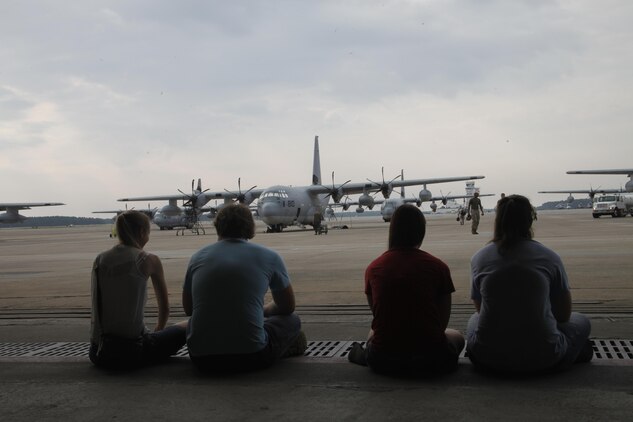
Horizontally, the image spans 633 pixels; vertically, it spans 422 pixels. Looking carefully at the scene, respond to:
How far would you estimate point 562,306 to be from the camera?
13.3 ft

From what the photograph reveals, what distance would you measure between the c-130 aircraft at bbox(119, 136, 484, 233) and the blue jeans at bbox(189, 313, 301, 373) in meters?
27.3

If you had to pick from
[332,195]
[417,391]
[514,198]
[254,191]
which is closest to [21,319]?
[417,391]

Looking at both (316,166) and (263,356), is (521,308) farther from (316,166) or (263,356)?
(316,166)

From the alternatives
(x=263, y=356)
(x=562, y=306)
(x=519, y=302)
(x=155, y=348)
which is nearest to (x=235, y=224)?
(x=263, y=356)

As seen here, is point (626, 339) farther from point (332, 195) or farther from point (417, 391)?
point (332, 195)

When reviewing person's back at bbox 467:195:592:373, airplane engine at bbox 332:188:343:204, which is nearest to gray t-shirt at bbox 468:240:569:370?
person's back at bbox 467:195:592:373

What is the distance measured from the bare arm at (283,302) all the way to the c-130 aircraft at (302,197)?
1073 inches

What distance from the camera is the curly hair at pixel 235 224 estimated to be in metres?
4.46

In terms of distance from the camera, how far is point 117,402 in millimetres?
3730

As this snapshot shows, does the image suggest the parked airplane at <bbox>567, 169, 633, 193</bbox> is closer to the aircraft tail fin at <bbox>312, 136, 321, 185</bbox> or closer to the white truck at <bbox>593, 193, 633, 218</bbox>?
the white truck at <bbox>593, 193, 633, 218</bbox>

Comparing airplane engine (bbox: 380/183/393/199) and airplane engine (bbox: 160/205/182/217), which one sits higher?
airplane engine (bbox: 380/183/393/199)

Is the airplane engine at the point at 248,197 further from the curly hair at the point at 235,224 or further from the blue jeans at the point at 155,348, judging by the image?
the curly hair at the point at 235,224

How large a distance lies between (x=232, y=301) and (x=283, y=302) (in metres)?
0.52

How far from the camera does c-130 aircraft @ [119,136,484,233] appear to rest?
3766cm
